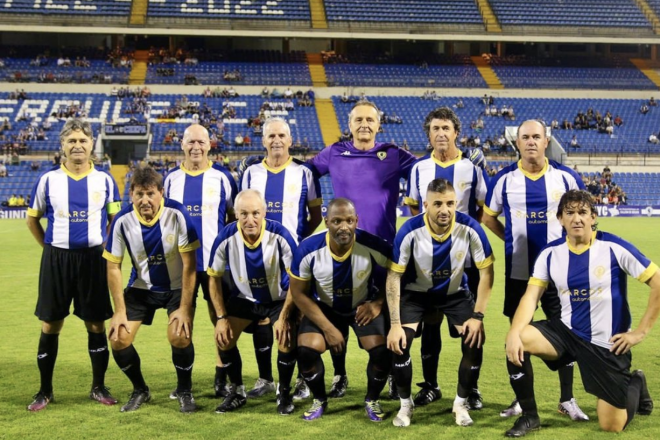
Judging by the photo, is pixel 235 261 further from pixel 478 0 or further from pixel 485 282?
pixel 478 0

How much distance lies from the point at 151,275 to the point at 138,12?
118 feet

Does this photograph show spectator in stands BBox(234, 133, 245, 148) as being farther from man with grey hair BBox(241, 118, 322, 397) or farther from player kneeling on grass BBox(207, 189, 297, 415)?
player kneeling on grass BBox(207, 189, 297, 415)

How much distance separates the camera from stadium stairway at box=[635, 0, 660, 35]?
4054 cm

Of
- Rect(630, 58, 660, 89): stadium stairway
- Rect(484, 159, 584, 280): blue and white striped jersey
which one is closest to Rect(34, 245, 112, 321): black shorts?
Rect(484, 159, 584, 280): blue and white striped jersey

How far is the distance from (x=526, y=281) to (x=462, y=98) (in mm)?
33318

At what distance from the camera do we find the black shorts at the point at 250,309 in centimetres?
550

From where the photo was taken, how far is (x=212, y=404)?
18.0 feet

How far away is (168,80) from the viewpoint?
1470 inches

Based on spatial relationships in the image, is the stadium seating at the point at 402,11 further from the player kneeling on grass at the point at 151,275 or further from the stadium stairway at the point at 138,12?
the player kneeling on grass at the point at 151,275

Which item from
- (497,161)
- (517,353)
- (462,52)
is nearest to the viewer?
(517,353)

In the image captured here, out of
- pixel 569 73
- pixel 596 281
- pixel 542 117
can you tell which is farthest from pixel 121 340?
pixel 569 73

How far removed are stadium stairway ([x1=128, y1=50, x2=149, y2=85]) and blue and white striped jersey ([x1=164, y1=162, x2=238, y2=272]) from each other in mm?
32446

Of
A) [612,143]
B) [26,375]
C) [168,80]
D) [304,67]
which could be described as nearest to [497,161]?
[612,143]

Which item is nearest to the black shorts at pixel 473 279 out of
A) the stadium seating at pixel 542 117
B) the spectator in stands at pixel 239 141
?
the spectator in stands at pixel 239 141
